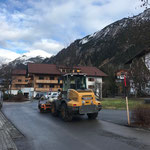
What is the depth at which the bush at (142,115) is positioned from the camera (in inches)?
348

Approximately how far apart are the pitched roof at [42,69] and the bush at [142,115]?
49.1 m

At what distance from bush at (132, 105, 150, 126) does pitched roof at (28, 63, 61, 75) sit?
4909 cm

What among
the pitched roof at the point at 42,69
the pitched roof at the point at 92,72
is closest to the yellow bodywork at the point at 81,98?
the pitched roof at the point at 42,69

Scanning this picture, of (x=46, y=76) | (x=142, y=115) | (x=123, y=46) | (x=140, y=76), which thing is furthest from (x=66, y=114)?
(x=46, y=76)

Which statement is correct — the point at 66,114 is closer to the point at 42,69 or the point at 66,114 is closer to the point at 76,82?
the point at 76,82

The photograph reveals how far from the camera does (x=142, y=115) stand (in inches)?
352

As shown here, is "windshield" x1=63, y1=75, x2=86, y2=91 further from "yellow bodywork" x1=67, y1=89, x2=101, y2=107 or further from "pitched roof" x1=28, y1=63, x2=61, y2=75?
"pitched roof" x1=28, y1=63, x2=61, y2=75

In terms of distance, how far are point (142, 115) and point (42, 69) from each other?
171 feet

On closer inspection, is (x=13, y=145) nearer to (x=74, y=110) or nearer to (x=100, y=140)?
(x=100, y=140)

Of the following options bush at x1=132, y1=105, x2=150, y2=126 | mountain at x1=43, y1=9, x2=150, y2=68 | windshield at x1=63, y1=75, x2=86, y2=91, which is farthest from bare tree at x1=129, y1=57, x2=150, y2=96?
bush at x1=132, y1=105, x2=150, y2=126

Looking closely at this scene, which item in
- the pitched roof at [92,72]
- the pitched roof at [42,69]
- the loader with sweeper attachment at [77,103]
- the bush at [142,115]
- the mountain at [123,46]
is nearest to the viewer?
the bush at [142,115]

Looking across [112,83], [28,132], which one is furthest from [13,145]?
[112,83]

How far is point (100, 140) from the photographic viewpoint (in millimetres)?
6820

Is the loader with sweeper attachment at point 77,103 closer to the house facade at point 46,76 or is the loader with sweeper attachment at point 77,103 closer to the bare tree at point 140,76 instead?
the bare tree at point 140,76
